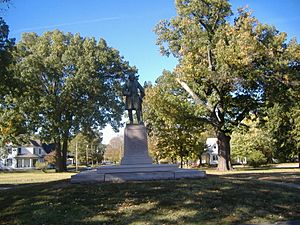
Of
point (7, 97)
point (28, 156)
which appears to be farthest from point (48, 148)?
point (7, 97)

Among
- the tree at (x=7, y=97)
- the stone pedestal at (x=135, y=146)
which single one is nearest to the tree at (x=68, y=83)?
the tree at (x=7, y=97)

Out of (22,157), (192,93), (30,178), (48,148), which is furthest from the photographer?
(48,148)

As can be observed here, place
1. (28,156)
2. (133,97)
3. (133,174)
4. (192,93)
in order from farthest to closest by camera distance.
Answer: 1. (28,156)
2. (192,93)
3. (133,97)
4. (133,174)

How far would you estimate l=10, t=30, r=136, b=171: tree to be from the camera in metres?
37.5

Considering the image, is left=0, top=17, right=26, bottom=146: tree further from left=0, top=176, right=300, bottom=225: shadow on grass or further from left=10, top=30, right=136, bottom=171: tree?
left=0, top=176, right=300, bottom=225: shadow on grass

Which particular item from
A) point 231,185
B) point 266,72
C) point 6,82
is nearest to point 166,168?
point 231,185

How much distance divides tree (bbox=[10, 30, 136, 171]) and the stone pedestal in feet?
72.2

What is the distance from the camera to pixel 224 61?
24078 millimetres

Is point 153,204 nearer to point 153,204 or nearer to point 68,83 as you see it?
point 153,204

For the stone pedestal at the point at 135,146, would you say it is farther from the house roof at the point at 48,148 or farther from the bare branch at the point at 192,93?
the house roof at the point at 48,148

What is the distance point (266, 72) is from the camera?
25078mm

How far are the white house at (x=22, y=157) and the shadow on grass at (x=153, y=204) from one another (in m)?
67.8

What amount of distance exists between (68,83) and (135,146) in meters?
23.0

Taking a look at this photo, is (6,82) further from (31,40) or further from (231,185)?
(31,40)
